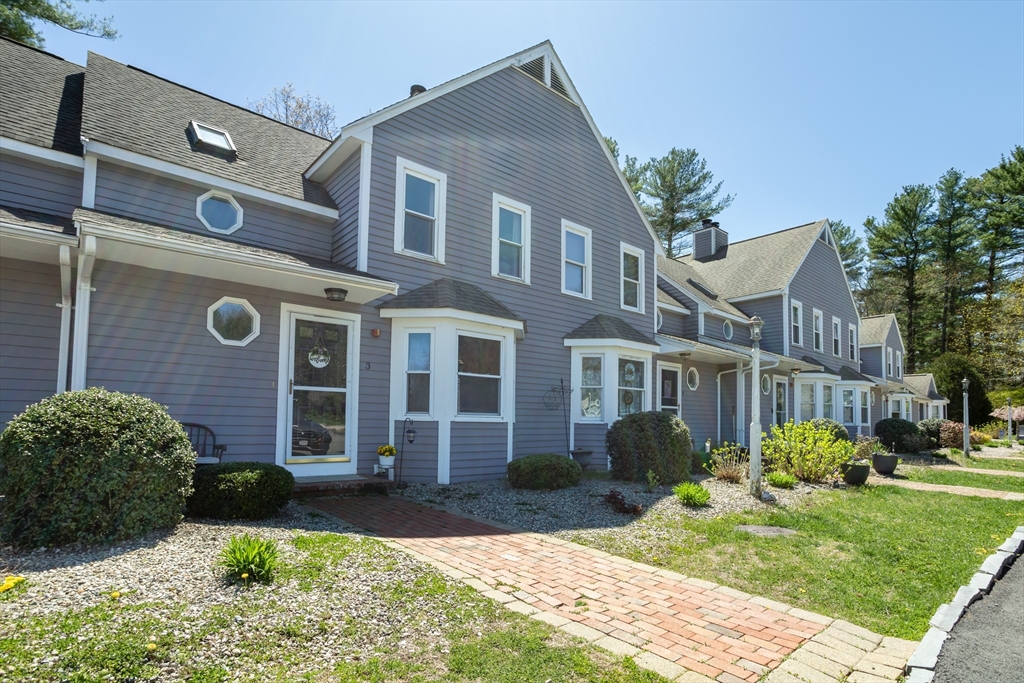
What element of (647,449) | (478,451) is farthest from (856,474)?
(478,451)

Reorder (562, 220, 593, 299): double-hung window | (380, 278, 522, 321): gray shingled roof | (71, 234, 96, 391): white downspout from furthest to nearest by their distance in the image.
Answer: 1. (562, 220, 593, 299): double-hung window
2. (380, 278, 522, 321): gray shingled roof
3. (71, 234, 96, 391): white downspout

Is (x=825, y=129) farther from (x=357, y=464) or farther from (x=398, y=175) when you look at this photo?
(x=357, y=464)

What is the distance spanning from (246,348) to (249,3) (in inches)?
291

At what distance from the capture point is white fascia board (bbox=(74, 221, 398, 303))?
6.03 metres

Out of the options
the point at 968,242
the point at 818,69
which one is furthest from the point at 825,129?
the point at 968,242

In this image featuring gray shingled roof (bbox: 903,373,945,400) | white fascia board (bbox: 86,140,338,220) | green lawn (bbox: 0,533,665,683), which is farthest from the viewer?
gray shingled roof (bbox: 903,373,945,400)

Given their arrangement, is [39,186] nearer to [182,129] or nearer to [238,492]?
[182,129]

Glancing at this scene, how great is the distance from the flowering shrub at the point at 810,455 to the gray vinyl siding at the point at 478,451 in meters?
5.87

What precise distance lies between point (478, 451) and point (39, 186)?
719 cm

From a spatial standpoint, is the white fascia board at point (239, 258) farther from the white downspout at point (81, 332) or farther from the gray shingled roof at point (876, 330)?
the gray shingled roof at point (876, 330)

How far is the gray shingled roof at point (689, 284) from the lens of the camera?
18.1m

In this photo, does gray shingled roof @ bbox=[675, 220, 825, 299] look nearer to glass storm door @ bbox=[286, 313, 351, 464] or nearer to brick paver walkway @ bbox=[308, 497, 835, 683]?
glass storm door @ bbox=[286, 313, 351, 464]

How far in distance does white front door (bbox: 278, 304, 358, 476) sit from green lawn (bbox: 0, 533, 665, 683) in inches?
177

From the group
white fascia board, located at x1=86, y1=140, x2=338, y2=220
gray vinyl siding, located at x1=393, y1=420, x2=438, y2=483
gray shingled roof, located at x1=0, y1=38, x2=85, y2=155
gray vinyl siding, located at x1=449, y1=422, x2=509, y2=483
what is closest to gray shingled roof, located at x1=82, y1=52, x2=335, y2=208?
white fascia board, located at x1=86, y1=140, x2=338, y2=220
